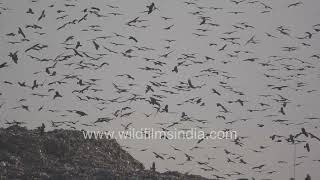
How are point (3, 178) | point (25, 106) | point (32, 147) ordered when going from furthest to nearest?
point (32, 147)
point (3, 178)
point (25, 106)

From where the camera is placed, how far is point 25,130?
4562 cm

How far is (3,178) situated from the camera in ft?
90.2

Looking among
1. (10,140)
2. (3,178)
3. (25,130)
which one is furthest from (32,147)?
(3,178)

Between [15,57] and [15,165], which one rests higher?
[15,57]

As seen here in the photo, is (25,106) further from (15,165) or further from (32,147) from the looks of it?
(32,147)

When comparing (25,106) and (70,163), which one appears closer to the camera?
(25,106)

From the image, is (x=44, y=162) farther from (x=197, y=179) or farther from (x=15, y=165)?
(x=197, y=179)

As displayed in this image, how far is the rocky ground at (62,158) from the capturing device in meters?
29.1

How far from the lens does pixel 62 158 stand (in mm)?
40750

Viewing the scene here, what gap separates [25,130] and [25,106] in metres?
23.7

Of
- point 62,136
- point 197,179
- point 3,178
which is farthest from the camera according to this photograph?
point 62,136

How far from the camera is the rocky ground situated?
29141 mm

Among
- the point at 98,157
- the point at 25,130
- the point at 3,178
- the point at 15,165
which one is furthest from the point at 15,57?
the point at 25,130

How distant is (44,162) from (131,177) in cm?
1243
